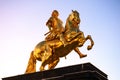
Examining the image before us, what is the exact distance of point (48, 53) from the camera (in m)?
18.5

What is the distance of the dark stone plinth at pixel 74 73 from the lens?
644 inches

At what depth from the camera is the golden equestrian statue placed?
18.1 meters

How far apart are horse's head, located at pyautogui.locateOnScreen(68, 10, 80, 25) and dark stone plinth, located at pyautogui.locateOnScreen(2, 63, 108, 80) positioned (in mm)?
2336

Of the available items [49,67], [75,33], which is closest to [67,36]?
[75,33]

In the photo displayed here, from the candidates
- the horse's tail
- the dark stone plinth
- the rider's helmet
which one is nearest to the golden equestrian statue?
the horse's tail

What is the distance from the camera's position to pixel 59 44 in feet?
60.5

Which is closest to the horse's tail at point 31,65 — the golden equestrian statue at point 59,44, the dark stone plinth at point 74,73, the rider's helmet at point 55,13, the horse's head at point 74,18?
the golden equestrian statue at point 59,44

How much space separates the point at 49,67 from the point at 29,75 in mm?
1277

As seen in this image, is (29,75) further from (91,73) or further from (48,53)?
(91,73)

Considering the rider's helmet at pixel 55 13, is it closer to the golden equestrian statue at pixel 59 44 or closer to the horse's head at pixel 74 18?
the golden equestrian statue at pixel 59 44

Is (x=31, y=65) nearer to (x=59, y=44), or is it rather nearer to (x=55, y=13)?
(x=59, y=44)

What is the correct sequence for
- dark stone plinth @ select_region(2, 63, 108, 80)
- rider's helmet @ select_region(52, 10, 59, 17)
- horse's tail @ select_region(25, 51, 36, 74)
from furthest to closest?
rider's helmet @ select_region(52, 10, 59, 17) < horse's tail @ select_region(25, 51, 36, 74) < dark stone plinth @ select_region(2, 63, 108, 80)

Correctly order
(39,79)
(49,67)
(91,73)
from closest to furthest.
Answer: (91,73)
(39,79)
(49,67)

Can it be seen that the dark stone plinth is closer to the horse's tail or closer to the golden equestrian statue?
the golden equestrian statue
